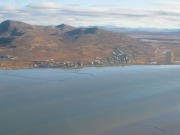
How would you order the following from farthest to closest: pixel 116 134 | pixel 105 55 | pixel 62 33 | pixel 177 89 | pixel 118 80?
pixel 62 33 → pixel 105 55 → pixel 118 80 → pixel 177 89 → pixel 116 134

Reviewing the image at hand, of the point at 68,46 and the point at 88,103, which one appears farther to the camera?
the point at 68,46

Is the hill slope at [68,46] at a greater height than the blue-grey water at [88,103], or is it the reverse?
the hill slope at [68,46]

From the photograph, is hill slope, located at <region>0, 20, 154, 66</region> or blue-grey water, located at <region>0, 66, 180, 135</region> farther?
hill slope, located at <region>0, 20, 154, 66</region>

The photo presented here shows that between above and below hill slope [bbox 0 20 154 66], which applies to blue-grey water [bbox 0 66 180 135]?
below

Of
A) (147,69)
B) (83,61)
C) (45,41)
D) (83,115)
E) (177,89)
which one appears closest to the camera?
(83,115)

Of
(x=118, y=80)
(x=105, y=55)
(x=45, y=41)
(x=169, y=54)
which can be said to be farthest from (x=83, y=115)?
(x=45, y=41)

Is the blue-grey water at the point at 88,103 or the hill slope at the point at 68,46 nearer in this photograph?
the blue-grey water at the point at 88,103

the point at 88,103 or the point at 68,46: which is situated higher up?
the point at 68,46

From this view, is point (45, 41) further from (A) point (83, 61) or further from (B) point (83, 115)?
(B) point (83, 115)
